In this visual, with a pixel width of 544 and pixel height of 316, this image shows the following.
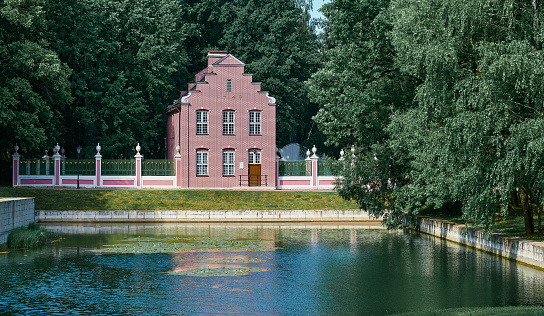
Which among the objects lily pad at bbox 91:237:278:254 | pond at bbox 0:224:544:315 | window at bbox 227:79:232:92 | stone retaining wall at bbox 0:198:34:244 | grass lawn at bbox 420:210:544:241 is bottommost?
pond at bbox 0:224:544:315

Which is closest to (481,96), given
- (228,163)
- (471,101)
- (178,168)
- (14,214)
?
(471,101)

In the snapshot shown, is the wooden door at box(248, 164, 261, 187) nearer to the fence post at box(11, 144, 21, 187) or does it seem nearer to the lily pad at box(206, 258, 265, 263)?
the fence post at box(11, 144, 21, 187)

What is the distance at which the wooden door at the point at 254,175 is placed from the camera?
52.4 metres

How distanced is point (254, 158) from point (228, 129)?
9.89 ft

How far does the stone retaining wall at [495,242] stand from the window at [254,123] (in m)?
19.7

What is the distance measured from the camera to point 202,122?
52438 mm

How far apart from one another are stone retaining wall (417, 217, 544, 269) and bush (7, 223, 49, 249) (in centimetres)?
1871

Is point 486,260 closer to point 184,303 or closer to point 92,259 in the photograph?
point 184,303

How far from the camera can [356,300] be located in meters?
19.7

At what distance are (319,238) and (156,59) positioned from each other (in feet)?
90.2

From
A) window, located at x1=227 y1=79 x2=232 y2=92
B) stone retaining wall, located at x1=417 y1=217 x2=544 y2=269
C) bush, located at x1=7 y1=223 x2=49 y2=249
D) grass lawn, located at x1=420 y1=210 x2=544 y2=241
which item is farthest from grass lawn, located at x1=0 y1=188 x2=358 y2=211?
bush, located at x1=7 y1=223 x2=49 y2=249

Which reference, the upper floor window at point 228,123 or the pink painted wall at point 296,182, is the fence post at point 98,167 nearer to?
the upper floor window at point 228,123

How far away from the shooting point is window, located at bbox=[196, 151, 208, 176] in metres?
51.8

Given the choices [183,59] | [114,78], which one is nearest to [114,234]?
[114,78]
